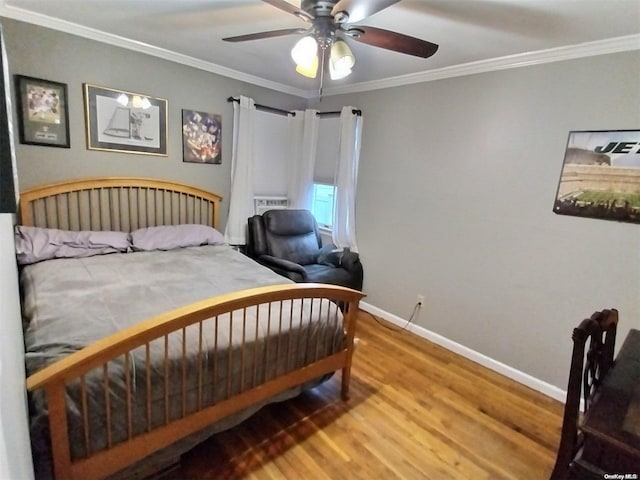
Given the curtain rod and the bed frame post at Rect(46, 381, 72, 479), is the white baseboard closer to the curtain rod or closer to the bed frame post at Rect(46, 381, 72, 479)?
the curtain rod

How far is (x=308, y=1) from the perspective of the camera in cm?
150

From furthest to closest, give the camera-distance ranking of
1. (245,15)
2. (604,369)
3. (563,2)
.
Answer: (245,15), (563,2), (604,369)

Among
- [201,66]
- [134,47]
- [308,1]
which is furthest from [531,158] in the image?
[134,47]

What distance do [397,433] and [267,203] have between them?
114 inches

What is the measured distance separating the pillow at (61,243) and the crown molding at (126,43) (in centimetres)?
152

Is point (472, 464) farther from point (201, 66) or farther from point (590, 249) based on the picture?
point (201, 66)

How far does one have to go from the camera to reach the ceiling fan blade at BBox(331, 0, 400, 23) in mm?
1326

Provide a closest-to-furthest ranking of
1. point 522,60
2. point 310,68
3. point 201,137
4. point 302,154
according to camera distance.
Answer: point 310,68 → point 522,60 → point 201,137 → point 302,154

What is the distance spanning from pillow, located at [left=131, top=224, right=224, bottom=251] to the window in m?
1.41

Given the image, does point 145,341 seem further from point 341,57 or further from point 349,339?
point 341,57

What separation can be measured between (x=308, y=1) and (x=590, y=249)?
2.30 meters

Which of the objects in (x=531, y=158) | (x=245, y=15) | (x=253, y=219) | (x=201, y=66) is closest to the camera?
(x=245, y=15)

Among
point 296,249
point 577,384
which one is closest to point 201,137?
point 296,249

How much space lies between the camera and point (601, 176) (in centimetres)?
213
